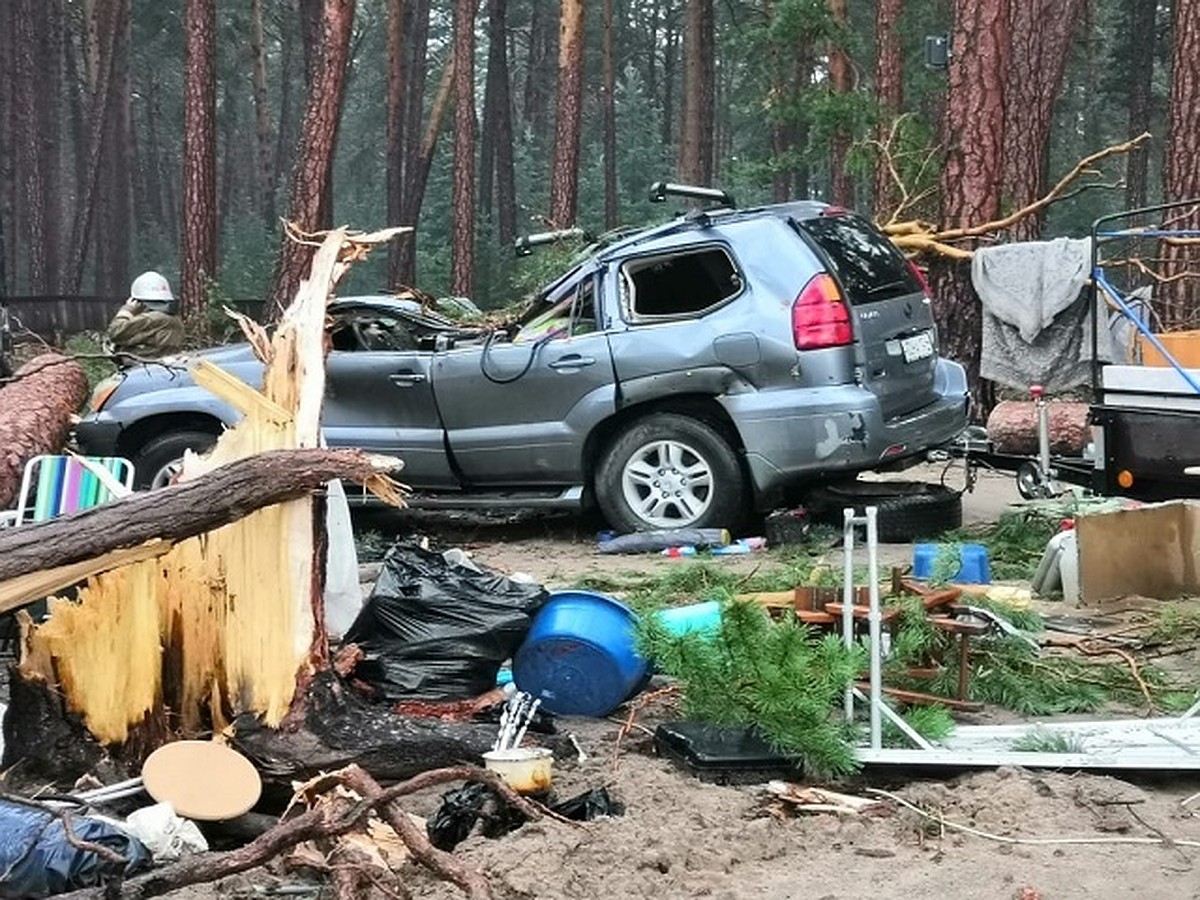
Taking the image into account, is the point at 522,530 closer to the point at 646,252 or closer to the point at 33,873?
the point at 646,252

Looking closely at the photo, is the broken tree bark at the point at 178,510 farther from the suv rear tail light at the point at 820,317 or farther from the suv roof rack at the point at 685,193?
the suv roof rack at the point at 685,193

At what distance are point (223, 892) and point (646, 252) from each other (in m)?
6.23

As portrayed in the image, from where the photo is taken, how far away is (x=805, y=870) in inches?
167

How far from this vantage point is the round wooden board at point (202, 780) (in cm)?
464

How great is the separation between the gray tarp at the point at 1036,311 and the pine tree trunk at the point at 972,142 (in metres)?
1.09

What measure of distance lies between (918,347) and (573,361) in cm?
214

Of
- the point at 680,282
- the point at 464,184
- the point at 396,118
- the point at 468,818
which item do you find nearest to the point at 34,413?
the point at 680,282

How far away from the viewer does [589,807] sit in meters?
4.71

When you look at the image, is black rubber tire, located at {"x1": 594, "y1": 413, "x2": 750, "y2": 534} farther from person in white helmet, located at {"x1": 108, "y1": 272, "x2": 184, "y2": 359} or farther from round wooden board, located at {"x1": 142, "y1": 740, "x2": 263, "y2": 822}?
person in white helmet, located at {"x1": 108, "y1": 272, "x2": 184, "y2": 359}

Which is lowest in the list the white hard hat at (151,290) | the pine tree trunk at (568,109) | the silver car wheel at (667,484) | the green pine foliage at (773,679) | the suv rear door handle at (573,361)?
the green pine foliage at (773,679)

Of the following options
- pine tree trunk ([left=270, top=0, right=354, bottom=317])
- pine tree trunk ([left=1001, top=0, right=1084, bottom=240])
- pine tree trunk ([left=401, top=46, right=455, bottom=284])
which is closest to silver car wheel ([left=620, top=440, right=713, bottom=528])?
pine tree trunk ([left=1001, top=0, right=1084, bottom=240])

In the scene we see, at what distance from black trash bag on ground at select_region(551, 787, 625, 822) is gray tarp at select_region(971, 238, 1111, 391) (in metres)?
7.97

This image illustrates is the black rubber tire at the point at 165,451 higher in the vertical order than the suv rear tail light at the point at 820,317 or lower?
lower

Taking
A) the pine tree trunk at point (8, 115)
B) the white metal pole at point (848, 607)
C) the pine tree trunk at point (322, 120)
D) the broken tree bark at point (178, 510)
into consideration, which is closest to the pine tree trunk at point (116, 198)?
the pine tree trunk at point (8, 115)
